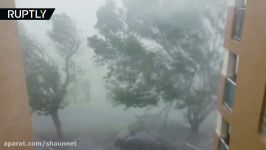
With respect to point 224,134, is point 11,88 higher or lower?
higher

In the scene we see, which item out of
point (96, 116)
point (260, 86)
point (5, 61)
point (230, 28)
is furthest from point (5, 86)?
point (96, 116)

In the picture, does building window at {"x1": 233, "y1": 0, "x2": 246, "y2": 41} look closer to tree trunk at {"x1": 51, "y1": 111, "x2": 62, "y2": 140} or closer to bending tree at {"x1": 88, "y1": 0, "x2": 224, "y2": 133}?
bending tree at {"x1": 88, "y1": 0, "x2": 224, "y2": 133}

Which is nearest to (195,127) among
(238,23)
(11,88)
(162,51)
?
(162,51)

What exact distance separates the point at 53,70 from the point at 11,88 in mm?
2881

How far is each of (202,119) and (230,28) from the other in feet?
9.83

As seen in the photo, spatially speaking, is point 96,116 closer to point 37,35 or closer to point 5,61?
point 37,35

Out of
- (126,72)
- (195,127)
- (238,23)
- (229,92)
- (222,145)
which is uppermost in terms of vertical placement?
(238,23)

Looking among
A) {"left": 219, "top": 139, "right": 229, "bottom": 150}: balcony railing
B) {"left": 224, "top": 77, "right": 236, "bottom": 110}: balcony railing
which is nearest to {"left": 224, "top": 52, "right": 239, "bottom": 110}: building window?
{"left": 224, "top": 77, "right": 236, "bottom": 110}: balcony railing

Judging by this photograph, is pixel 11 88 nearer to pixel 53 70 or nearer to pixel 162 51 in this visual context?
pixel 53 70

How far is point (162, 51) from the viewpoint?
5277 mm

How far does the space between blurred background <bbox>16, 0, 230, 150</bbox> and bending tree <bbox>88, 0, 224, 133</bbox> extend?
0.7 inches

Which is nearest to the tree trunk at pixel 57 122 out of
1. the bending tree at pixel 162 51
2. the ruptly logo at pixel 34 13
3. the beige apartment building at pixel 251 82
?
the bending tree at pixel 162 51

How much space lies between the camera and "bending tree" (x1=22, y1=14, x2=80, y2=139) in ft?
16.6

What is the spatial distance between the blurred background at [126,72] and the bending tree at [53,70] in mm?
19
